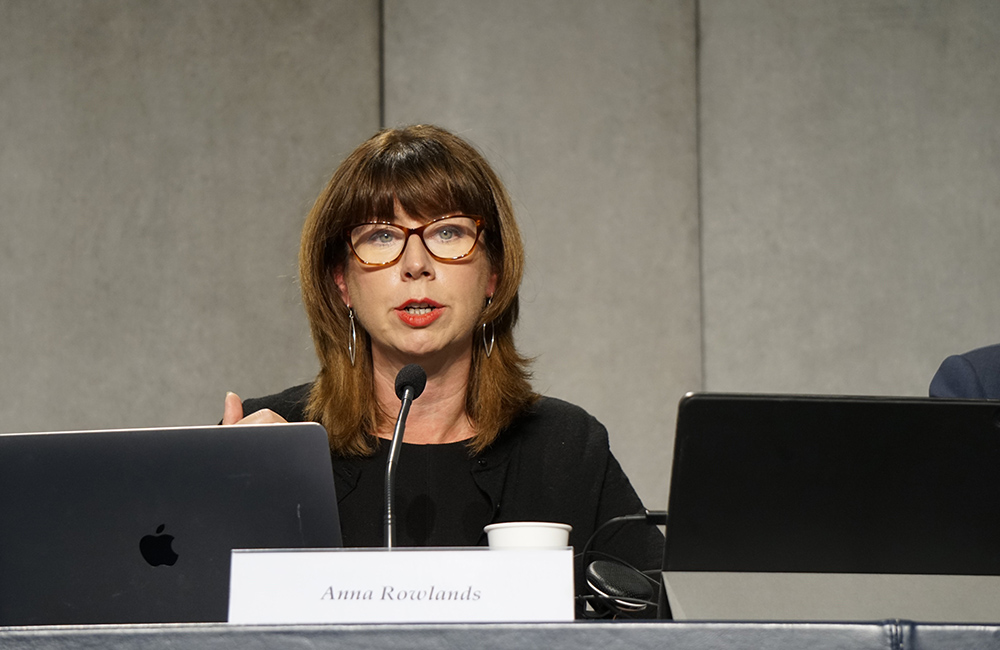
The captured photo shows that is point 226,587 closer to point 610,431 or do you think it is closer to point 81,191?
point 610,431

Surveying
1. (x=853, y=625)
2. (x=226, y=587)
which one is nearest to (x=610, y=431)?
(x=226, y=587)

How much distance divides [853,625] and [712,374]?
2020mm

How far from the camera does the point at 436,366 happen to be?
1.52 metres

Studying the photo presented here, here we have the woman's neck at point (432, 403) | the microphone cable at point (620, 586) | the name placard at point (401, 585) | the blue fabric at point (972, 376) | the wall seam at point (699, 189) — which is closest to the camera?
the name placard at point (401, 585)

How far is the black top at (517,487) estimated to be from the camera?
142 cm

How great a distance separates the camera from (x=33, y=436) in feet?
2.81

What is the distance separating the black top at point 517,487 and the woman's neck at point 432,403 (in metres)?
0.04

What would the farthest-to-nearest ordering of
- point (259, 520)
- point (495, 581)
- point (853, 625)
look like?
1. point (259, 520)
2. point (495, 581)
3. point (853, 625)

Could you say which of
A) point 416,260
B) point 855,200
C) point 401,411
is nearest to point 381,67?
point 855,200

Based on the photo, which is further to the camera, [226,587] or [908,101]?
[908,101]

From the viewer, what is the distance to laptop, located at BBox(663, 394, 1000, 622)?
2.30 ft

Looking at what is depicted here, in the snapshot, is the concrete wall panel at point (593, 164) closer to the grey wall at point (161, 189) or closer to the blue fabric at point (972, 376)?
the grey wall at point (161, 189)

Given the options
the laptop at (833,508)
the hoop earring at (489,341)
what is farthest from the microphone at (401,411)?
the hoop earring at (489,341)

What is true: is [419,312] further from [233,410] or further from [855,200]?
[855,200]
